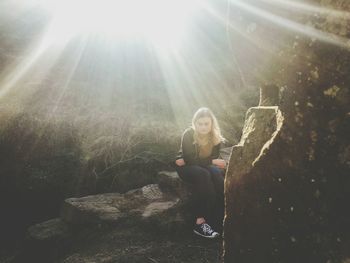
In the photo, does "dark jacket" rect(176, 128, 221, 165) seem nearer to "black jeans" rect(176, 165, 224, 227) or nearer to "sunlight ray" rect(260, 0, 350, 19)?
"black jeans" rect(176, 165, 224, 227)

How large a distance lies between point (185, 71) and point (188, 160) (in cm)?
729

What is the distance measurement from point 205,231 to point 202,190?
50 centimetres

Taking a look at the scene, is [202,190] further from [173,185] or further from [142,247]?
[142,247]

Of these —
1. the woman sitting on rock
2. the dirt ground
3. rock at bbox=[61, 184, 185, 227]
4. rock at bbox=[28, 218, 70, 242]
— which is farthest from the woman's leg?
rock at bbox=[28, 218, 70, 242]

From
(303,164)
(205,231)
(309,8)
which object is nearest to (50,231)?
(205,231)

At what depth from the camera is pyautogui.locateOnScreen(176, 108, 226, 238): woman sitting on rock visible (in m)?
4.19

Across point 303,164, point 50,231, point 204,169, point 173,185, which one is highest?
point 303,164

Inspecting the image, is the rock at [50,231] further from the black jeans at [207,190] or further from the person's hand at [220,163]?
the person's hand at [220,163]

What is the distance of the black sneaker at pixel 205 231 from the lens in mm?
3975

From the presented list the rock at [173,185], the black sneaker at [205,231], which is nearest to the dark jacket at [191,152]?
the rock at [173,185]

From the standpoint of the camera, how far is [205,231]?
4.03 meters

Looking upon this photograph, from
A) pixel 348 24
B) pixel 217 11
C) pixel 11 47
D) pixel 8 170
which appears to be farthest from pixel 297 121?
pixel 217 11

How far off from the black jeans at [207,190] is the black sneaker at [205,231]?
5.2 inches

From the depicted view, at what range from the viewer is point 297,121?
172cm
